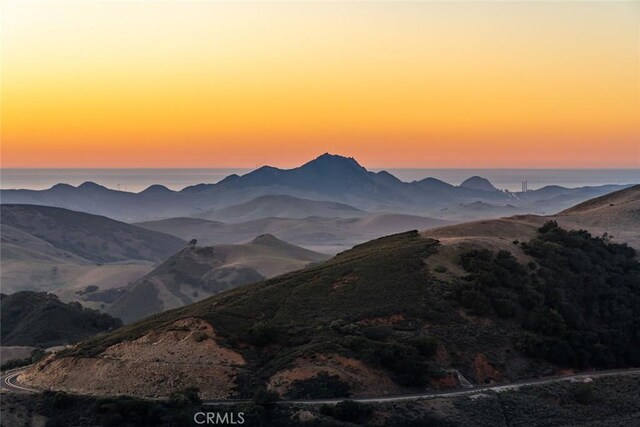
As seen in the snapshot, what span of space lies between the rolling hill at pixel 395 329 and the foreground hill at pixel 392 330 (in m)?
0.09

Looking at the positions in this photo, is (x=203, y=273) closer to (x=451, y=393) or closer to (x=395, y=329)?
(x=395, y=329)

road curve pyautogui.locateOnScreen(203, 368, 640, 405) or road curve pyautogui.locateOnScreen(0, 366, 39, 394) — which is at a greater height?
road curve pyautogui.locateOnScreen(203, 368, 640, 405)

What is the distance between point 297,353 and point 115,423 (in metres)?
10.2

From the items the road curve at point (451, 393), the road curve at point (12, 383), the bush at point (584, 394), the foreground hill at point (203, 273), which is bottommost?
the foreground hill at point (203, 273)

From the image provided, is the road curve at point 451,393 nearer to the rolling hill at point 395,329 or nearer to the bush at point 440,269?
the rolling hill at point 395,329

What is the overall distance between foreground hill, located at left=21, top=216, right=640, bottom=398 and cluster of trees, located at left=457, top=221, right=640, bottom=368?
0.09 metres

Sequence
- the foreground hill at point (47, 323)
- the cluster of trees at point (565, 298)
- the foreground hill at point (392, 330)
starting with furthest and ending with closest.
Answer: the foreground hill at point (47, 323) → the cluster of trees at point (565, 298) → the foreground hill at point (392, 330)

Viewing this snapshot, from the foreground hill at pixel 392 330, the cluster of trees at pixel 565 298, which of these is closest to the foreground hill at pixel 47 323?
the foreground hill at pixel 392 330

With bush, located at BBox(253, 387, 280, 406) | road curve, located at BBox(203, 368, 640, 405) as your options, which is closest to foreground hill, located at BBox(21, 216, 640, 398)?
road curve, located at BBox(203, 368, 640, 405)

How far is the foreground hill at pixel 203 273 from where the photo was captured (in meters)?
104

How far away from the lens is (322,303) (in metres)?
47.4

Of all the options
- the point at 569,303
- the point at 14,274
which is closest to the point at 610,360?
the point at 569,303

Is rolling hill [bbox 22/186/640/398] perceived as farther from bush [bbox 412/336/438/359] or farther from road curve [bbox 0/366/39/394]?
road curve [bbox 0/366/39/394]

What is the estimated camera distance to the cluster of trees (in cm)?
4434
